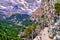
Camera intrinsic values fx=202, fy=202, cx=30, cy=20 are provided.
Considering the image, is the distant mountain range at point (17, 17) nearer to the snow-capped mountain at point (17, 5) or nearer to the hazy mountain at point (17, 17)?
the hazy mountain at point (17, 17)

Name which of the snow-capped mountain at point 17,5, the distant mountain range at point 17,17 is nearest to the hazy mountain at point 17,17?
the distant mountain range at point 17,17

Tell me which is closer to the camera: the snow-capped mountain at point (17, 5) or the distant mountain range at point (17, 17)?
the distant mountain range at point (17, 17)

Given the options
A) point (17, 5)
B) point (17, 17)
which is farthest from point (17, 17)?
point (17, 5)

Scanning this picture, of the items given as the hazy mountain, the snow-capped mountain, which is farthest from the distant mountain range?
the snow-capped mountain

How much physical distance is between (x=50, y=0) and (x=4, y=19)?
9.23 m

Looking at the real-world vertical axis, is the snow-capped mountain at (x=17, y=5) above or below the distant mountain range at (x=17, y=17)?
above

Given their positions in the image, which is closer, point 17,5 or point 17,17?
point 17,17

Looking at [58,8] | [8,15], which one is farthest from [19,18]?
[58,8]

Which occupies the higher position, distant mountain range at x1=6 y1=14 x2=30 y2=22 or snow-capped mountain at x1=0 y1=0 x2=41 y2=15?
snow-capped mountain at x1=0 y1=0 x2=41 y2=15

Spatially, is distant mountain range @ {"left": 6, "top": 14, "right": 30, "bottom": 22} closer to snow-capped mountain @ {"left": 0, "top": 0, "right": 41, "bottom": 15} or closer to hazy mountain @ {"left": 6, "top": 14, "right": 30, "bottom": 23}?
hazy mountain @ {"left": 6, "top": 14, "right": 30, "bottom": 23}

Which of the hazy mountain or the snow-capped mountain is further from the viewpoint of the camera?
the snow-capped mountain

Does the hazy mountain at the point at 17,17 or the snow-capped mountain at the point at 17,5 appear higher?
the snow-capped mountain at the point at 17,5

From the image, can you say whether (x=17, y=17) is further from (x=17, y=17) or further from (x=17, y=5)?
(x=17, y=5)

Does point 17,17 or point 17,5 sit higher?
point 17,5
